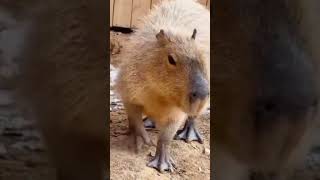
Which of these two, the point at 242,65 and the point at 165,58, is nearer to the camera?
the point at 242,65

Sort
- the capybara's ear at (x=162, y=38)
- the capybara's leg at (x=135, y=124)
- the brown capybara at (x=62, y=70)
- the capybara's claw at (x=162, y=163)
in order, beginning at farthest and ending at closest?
the capybara's leg at (x=135, y=124) → the capybara's claw at (x=162, y=163) → the capybara's ear at (x=162, y=38) → the brown capybara at (x=62, y=70)

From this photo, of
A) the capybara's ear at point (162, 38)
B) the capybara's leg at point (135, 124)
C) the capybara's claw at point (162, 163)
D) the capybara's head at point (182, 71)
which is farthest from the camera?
the capybara's leg at point (135, 124)

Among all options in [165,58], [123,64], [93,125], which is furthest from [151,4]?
[93,125]

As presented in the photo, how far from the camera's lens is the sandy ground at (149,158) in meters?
3.33

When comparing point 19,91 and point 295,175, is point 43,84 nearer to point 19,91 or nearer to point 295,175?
point 19,91

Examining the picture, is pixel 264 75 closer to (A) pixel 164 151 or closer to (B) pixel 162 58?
(B) pixel 162 58

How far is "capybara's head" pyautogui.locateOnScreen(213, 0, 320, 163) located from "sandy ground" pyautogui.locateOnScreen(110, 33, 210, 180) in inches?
94.3

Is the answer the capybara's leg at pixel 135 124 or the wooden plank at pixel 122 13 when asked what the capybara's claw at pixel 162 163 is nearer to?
the capybara's leg at pixel 135 124

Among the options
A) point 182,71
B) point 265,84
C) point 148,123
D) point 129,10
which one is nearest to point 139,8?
point 129,10

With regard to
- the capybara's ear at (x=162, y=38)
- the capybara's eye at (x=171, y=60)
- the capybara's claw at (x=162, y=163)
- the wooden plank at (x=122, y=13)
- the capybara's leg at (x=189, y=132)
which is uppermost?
the wooden plank at (x=122, y=13)

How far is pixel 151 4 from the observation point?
16.4 feet

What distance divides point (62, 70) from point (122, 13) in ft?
14.0

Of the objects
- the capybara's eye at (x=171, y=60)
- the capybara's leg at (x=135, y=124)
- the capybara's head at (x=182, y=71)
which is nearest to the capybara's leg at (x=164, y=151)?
the capybara's leg at (x=135, y=124)

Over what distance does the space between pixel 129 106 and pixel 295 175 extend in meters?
2.77
